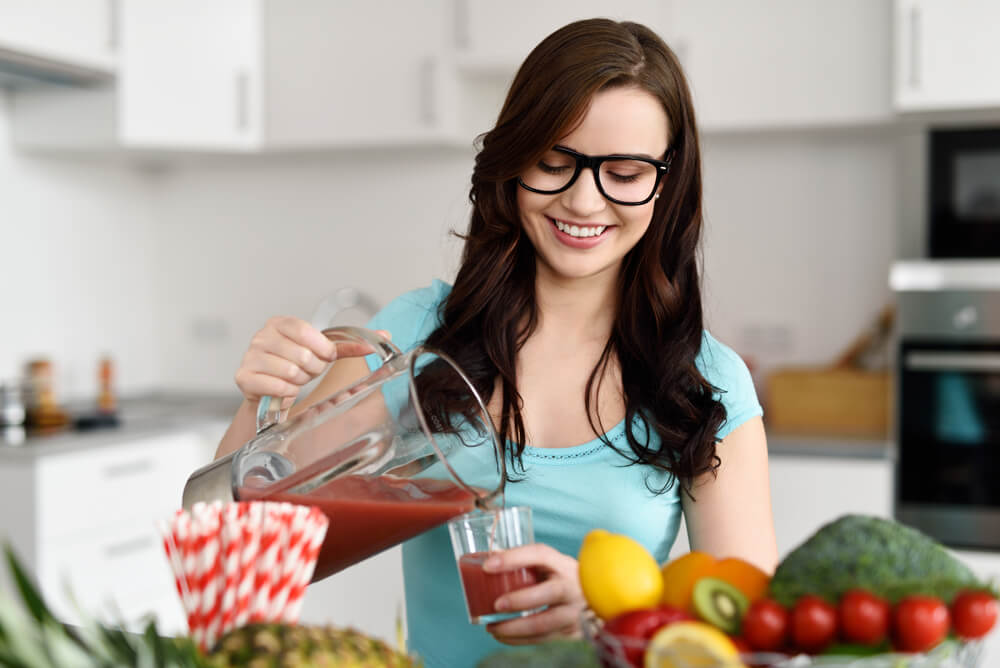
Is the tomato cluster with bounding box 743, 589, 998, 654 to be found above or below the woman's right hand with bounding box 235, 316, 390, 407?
below

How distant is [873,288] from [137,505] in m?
2.21

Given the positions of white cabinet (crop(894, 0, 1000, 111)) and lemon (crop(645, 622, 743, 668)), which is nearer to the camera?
lemon (crop(645, 622, 743, 668))

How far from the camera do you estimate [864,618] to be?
562 mm

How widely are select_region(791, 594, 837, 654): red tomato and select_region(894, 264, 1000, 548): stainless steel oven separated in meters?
2.23

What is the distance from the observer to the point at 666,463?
1.22 metres

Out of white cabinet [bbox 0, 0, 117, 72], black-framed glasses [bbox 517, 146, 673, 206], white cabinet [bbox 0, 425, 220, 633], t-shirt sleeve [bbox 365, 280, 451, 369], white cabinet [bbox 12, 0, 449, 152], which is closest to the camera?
black-framed glasses [bbox 517, 146, 673, 206]

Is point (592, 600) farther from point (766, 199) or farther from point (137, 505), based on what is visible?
point (766, 199)

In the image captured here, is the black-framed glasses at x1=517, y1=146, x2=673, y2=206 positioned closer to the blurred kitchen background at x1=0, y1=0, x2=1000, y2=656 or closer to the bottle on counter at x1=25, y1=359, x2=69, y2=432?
the blurred kitchen background at x1=0, y1=0, x2=1000, y2=656

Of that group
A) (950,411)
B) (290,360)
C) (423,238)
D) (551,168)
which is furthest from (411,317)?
(423,238)

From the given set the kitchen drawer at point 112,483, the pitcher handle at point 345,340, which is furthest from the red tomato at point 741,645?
the kitchen drawer at point 112,483

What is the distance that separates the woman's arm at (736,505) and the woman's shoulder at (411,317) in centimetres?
40

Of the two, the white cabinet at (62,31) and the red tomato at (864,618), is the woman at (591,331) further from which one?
the white cabinet at (62,31)

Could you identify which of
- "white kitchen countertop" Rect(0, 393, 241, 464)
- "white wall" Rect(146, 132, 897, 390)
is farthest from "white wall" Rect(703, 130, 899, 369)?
"white kitchen countertop" Rect(0, 393, 241, 464)

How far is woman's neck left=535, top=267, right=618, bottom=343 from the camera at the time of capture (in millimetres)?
1331
